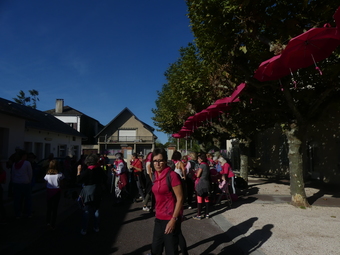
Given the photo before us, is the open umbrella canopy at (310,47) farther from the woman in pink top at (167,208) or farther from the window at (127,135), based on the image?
the window at (127,135)

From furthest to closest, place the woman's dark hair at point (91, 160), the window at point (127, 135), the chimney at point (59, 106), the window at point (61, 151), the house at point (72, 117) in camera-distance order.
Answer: the window at point (127, 135) → the chimney at point (59, 106) → the house at point (72, 117) → the window at point (61, 151) → the woman's dark hair at point (91, 160)

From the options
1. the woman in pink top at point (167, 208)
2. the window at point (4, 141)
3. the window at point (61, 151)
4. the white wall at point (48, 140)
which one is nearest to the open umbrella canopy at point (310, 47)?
the woman in pink top at point (167, 208)

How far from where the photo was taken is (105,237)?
4.82 metres

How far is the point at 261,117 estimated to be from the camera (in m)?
11.4

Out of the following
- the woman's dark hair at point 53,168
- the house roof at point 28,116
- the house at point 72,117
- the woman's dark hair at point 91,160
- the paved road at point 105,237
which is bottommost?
the paved road at point 105,237

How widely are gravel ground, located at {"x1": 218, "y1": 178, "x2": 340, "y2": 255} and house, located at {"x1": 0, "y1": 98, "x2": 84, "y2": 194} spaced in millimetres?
8303

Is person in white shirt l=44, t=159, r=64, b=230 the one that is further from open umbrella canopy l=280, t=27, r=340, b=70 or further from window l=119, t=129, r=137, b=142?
window l=119, t=129, r=137, b=142

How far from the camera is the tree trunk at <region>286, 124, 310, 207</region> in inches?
287

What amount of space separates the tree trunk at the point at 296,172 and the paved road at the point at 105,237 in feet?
9.76

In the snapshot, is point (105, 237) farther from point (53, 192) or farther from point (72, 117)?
point (72, 117)

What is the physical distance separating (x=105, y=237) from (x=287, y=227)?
12.6ft

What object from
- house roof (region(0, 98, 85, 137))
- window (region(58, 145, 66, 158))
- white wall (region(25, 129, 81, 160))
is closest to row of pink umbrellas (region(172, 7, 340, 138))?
house roof (region(0, 98, 85, 137))

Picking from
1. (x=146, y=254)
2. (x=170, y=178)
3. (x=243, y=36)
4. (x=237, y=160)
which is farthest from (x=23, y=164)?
(x=237, y=160)

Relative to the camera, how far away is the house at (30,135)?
→ 10078mm
